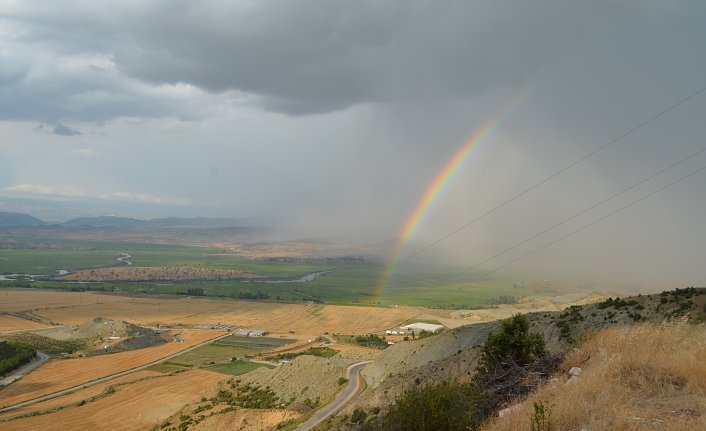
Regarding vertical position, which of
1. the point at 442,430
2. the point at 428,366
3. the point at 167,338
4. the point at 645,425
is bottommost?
the point at 167,338

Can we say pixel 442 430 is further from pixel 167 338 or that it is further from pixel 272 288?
pixel 272 288

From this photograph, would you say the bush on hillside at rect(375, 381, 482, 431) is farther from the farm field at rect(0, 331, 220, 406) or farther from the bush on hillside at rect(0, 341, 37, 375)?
the bush on hillside at rect(0, 341, 37, 375)

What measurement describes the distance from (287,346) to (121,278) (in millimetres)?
140077

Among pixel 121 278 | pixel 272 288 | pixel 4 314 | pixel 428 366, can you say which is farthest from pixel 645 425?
pixel 121 278

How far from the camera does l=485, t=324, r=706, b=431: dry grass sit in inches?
388

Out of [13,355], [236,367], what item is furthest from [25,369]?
[236,367]

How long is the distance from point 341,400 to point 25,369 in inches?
2250

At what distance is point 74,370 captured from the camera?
69688 millimetres

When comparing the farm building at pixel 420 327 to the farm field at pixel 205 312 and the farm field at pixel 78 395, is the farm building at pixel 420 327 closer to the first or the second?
the farm field at pixel 205 312

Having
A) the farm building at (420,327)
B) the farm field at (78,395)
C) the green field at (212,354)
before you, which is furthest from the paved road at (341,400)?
the farm building at (420,327)

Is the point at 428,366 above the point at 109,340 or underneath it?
above

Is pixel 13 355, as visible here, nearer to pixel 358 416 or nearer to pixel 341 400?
pixel 341 400

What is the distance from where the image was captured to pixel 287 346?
286 ft

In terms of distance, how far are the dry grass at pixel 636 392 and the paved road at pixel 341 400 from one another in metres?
22.9
